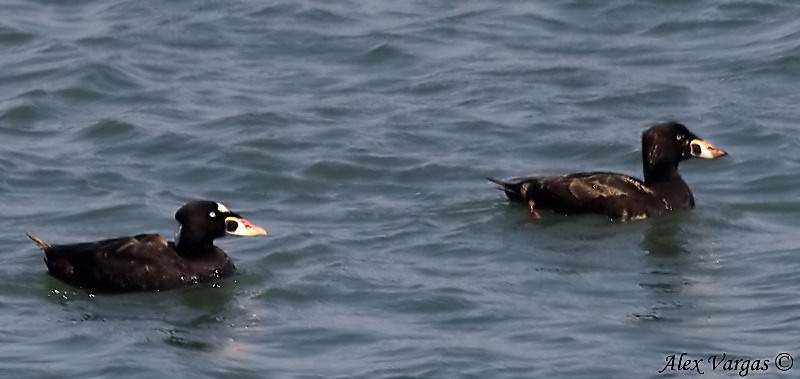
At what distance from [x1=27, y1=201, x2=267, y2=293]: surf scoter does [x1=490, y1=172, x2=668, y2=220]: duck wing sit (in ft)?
8.54

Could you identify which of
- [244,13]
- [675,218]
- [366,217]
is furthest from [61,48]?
[675,218]

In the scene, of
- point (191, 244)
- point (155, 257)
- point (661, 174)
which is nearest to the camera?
point (155, 257)

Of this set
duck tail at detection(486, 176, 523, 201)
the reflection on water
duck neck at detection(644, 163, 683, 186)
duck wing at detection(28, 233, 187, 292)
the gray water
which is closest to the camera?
the gray water

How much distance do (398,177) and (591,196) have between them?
6.45ft

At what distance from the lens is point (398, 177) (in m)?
17.5

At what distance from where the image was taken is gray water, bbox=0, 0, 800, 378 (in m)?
13.1

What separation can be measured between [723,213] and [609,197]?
89 cm

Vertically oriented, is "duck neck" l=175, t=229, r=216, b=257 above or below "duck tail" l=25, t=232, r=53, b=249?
below

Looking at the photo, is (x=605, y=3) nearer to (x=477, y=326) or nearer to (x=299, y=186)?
(x=299, y=186)

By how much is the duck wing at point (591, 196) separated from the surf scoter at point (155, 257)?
2.60 metres

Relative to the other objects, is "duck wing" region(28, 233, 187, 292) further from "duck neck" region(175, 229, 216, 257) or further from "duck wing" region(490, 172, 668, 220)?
"duck wing" region(490, 172, 668, 220)

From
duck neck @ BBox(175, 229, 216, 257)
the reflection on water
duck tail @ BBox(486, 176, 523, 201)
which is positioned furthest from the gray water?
duck neck @ BBox(175, 229, 216, 257)

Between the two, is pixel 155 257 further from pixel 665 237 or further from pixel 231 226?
pixel 665 237

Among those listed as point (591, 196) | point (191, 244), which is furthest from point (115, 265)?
point (591, 196)
